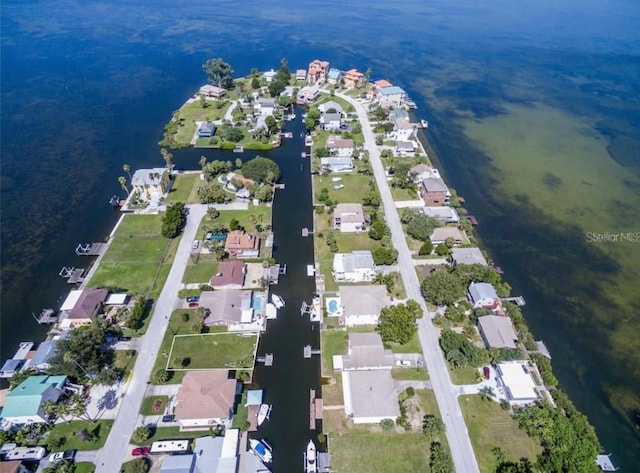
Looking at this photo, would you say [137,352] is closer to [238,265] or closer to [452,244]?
[238,265]

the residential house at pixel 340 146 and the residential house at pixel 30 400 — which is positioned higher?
the residential house at pixel 340 146

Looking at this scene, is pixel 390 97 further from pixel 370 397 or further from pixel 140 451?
pixel 140 451

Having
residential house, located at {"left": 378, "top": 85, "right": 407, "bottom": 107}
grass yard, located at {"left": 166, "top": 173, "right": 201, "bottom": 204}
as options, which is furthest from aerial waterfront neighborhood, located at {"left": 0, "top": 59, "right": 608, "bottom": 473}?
residential house, located at {"left": 378, "top": 85, "right": 407, "bottom": 107}

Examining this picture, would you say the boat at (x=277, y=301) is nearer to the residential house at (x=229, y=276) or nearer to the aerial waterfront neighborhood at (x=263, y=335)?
the aerial waterfront neighborhood at (x=263, y=335)

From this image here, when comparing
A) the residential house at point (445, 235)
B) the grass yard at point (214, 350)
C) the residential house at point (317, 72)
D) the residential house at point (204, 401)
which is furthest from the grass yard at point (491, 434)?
the residential house at point (317, 72)

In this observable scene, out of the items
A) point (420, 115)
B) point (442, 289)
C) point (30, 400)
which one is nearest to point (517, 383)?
point (442, 289)

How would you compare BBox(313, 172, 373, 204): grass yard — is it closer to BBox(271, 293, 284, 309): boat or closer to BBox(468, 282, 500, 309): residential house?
BBox(271, 293, 284, 309): boat
